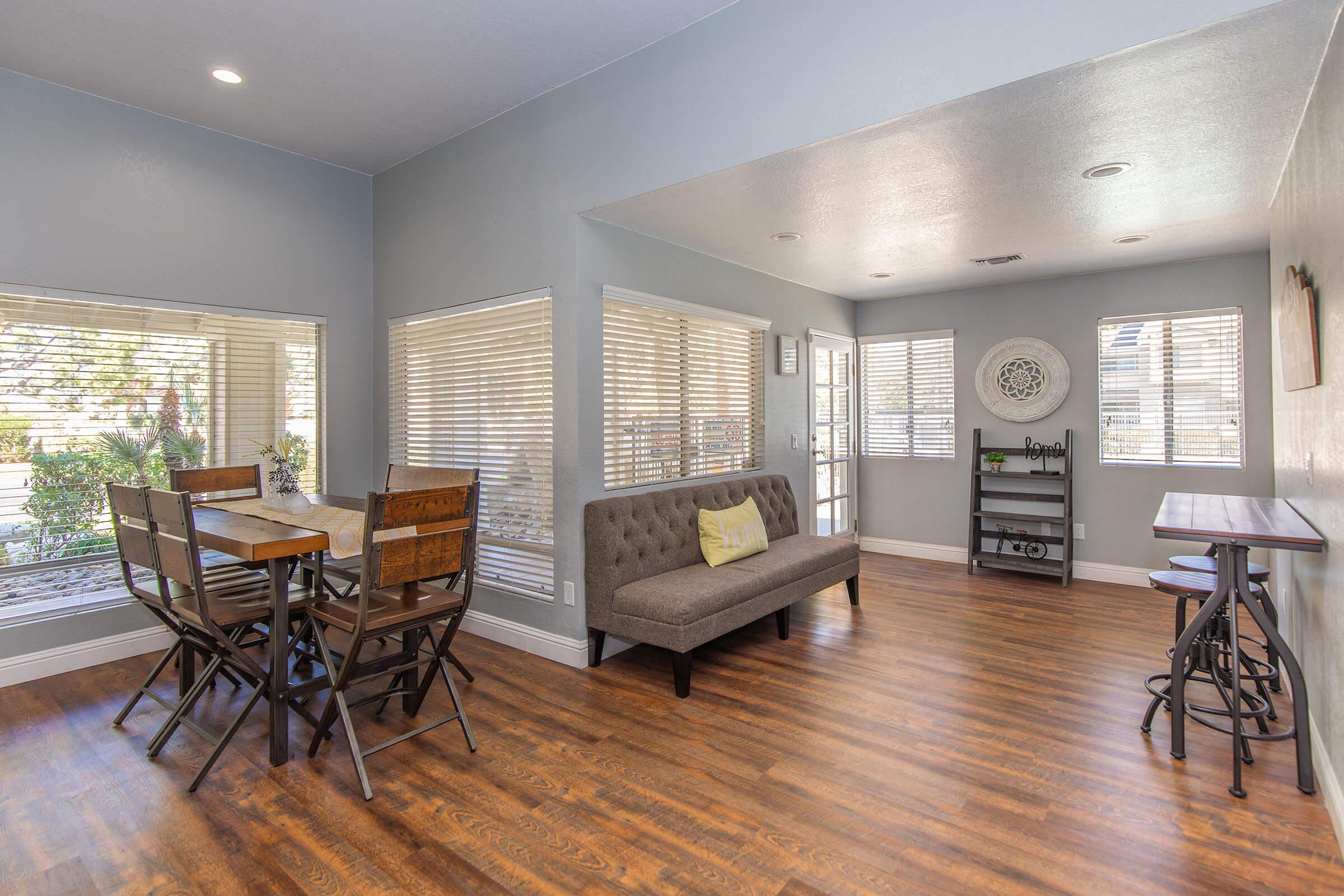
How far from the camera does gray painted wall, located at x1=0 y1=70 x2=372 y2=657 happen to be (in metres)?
3.36

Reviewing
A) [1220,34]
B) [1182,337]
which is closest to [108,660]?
[1220,34]

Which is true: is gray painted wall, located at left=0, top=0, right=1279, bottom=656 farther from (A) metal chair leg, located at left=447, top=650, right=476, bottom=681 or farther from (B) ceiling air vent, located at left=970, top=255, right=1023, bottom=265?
(B) ceiling air vent, located at left=970, top=255, right=1023, bottom=265

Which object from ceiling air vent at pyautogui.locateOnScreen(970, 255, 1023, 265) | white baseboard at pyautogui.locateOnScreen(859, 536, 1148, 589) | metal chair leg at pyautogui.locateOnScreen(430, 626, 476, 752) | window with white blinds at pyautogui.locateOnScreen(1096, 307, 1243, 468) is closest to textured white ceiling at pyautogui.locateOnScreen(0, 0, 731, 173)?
metal chair leg at pyautogui.locateOnScreen(430, 626, 476, 752)

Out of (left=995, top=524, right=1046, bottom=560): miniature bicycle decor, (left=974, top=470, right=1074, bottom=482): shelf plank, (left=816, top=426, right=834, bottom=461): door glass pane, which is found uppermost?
(left=816, top=426, right=834, bottom=461): door glass pane

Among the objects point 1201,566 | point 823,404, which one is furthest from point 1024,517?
point 1201,566

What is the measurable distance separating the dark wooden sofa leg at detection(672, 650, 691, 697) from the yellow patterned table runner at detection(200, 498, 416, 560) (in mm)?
1360

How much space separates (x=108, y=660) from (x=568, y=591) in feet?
8.06

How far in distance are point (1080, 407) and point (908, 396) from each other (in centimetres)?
137

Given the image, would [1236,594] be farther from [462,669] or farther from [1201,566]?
[462,669]

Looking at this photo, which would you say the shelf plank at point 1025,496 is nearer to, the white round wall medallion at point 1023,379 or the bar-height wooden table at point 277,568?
the white round wall medallion at point 1023,379

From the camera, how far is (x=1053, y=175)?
304cm

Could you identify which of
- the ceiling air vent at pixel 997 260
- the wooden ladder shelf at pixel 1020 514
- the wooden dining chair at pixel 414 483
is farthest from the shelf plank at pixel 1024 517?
the wooden dining chair at pixel 414 483

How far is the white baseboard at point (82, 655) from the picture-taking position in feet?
10.8

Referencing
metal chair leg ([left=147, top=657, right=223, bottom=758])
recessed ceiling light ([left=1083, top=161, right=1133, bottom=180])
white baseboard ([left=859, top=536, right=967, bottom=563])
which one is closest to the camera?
metal chair leg ([left=147, top=657, right=223, bottom=758])
